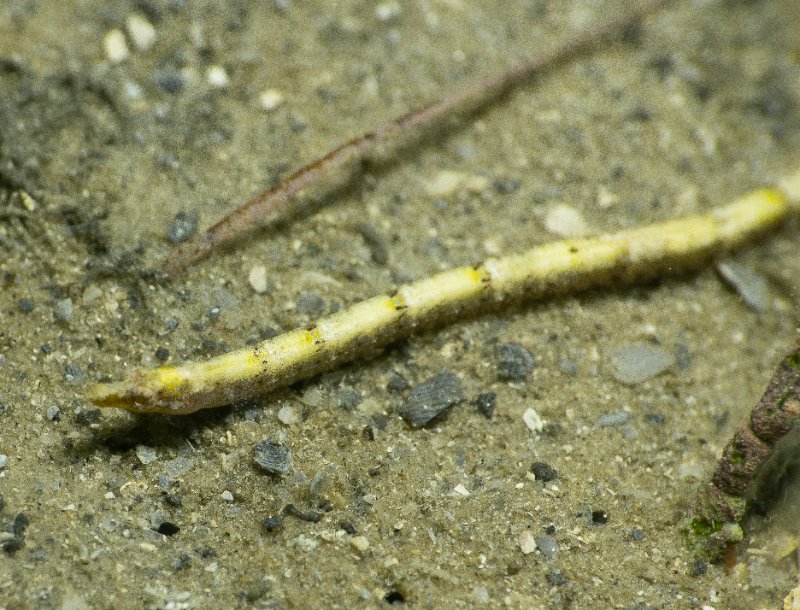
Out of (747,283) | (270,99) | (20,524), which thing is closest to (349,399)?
(20,524)

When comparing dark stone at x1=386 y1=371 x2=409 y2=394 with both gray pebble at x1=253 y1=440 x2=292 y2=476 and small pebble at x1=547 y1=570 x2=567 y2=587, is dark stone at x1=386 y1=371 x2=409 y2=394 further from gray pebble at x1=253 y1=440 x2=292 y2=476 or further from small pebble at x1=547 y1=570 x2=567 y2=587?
small pebble at x1=547 y1=570 x2=567 y2=587

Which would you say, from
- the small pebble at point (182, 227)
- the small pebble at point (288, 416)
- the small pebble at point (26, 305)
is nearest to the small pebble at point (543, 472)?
the small pebble at point (288, 416)

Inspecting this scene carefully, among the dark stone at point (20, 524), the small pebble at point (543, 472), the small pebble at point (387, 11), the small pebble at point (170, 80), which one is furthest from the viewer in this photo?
the small pebble at point (387, 11)

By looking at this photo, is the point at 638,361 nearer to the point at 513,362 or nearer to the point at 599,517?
the point at 513,362

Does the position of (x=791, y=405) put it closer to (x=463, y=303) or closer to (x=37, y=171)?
(x=463, y=303)

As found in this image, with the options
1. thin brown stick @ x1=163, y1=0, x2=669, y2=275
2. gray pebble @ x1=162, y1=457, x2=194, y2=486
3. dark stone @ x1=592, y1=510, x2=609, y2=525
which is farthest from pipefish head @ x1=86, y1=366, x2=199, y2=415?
dark stone @ x1=592, y1=510, x2=609, y2=525

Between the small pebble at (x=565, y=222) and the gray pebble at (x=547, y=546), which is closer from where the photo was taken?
the gray pebble at (x=547, y=546)

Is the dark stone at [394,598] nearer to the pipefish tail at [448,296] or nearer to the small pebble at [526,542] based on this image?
the small pebble at [526,542]
